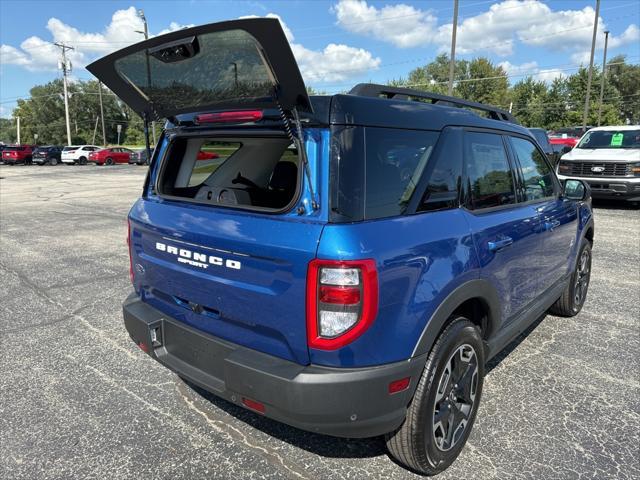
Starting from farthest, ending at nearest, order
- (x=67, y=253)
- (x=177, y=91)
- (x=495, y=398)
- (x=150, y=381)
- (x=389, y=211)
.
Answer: (x=67, y=253), (x=150, y=381), (x=495, y=398), (x=177, y=91), (x=389, y=211)

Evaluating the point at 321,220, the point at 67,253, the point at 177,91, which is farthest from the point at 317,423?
the point at 67,253

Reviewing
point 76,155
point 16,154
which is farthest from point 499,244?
point 16,154

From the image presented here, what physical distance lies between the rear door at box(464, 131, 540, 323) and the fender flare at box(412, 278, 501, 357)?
0.25 feet

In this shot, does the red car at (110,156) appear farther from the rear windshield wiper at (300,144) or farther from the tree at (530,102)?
the tree at (530,102)

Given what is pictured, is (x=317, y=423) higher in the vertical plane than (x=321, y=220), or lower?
lower

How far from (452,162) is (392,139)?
0.49 metres

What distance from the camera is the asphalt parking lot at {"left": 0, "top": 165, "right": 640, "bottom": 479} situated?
7.95 feet

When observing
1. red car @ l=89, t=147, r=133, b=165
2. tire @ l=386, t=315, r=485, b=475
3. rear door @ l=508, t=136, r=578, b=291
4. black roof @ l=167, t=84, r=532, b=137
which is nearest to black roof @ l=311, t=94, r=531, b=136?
black roof @ l=167, t=84, r=532, b=137

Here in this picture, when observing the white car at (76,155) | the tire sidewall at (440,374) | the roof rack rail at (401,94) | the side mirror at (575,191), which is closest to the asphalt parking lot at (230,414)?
the tire sidewall at (440,374)

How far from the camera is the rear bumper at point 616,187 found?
33.4 ft

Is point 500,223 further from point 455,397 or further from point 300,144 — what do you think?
point 300,144

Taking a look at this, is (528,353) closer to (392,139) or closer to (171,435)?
(392,139)

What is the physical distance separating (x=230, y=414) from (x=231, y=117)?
5.79ft

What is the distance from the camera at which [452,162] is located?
251cm
